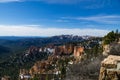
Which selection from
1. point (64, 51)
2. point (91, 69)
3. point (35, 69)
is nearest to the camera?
point (91, 69)

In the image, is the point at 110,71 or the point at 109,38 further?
the point at 109,38

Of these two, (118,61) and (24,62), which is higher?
(118,61)

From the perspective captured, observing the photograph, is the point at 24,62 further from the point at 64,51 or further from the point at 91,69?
the point at 91,69

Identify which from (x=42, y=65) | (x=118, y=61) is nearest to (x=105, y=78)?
(x=118, y=61)

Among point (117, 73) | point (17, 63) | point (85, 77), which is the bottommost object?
point (17, 63)

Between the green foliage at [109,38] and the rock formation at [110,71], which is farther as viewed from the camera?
the green foliage at [109,38]

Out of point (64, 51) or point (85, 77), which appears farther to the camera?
point (64, 51)

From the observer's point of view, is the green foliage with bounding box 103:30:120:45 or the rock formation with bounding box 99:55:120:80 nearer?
the rock formation with bounding box 99:55:120:80

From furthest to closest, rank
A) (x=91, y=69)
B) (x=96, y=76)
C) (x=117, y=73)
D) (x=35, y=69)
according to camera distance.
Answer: (x=35, y=69)
(x=91, y=69)
(x=96, y=76)
(x=117, y=73)

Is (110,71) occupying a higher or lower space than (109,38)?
lower

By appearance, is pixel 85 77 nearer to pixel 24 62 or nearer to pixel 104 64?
pixel 104 64
